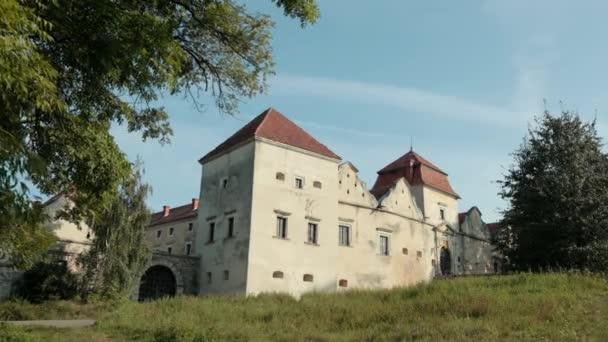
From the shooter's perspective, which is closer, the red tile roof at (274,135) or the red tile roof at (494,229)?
the red tile roof at (274,135)

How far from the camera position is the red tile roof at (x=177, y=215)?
4353cm

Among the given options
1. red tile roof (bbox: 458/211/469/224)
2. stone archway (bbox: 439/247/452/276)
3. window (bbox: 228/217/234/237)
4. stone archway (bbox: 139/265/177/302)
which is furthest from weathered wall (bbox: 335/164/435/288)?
stone archway (bbox: 139/265/177/302)

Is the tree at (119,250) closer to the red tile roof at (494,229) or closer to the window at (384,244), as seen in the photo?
the window at (384,244)

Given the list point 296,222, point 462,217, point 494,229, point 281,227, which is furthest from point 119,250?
point 494,229

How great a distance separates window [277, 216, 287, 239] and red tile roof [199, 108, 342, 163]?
422 centimetres

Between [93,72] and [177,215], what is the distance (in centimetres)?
3816

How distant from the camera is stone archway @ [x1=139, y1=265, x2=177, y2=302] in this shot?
31.6 meters

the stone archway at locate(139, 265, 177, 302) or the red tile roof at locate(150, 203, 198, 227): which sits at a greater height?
the red tile roof at locate(150, 203, 198, 227)

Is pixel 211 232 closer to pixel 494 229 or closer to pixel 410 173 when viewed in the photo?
pixel 410 173

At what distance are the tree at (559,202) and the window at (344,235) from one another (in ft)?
27.7

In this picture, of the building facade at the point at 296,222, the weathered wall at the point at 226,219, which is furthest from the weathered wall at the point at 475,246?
the weathered wall at the point at 226,219

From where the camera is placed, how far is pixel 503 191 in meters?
32.3

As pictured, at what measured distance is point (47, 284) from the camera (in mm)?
26594

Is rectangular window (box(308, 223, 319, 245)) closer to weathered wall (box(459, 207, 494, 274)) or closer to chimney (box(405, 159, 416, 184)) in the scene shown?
chimney (box(405, 159, 416, 184))
